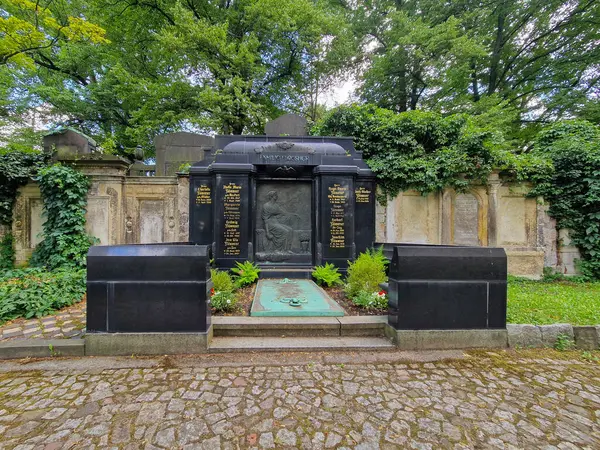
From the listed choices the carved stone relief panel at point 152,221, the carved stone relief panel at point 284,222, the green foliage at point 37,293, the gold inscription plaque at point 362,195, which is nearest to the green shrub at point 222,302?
the carved stone relief panel at point 284,222

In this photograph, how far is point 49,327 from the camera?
13.2 ft

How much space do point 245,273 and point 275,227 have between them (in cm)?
149

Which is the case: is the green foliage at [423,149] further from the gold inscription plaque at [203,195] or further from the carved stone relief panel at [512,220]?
the gold inscription plaque at [203,195]

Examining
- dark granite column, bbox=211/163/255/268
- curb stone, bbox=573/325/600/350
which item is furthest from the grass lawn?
dark granite column, bbox=211/163/255/268

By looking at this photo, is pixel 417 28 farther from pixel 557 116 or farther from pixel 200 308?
pixel 200 308

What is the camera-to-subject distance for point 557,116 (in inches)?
537

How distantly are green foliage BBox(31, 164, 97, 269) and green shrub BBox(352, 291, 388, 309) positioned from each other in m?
7.54

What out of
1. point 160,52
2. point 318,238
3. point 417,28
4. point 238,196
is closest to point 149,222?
point 238,196

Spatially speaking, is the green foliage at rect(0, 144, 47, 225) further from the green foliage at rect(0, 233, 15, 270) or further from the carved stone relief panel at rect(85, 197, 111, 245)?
the carved stone relief panel at rect(85, 197, 111, 245)

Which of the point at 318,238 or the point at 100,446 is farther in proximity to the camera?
the point at 318,238

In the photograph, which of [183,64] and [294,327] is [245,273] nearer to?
[294,327]

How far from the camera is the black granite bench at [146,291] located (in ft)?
10.8

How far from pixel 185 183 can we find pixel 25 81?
48.5 feet

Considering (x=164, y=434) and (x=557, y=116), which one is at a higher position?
(x=557, y=116)
